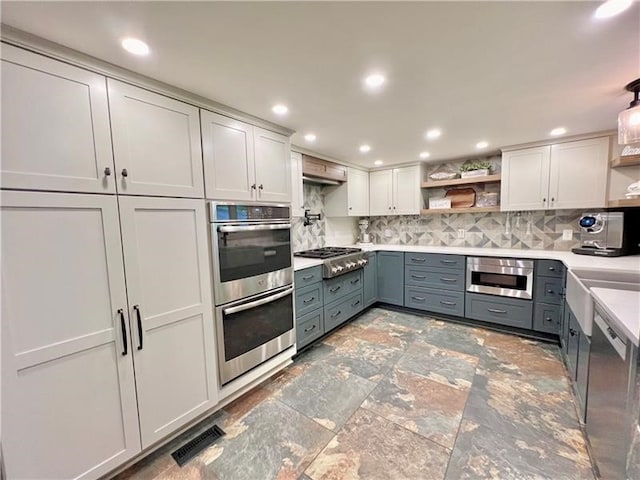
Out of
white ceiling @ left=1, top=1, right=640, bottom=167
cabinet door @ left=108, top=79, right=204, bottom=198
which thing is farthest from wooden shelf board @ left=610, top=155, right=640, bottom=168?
cabinet door @ left=108, top=79, right=204, bottom=198

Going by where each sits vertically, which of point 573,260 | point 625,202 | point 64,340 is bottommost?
point 64,340

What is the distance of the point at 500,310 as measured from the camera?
3152 mm

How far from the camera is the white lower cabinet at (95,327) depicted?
116 cm

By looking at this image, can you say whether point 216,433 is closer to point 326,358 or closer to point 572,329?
point 326,358

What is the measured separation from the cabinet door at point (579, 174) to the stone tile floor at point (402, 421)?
162 cm

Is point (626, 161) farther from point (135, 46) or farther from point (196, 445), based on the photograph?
point (196, 445)

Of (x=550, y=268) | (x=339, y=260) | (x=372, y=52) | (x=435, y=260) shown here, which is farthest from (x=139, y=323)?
(x=550, y=268)

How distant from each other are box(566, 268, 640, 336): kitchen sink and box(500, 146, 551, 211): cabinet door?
1.20m

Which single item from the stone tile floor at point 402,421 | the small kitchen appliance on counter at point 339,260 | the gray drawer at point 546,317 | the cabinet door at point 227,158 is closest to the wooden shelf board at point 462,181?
the small kitchen appliance on counter at point 339,260

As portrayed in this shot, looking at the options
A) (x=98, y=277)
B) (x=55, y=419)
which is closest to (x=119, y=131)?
(x=98, y=277)

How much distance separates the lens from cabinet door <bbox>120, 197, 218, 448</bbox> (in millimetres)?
1513

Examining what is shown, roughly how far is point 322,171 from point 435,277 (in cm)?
208

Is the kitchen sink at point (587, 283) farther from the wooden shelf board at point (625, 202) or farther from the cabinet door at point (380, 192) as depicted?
the cabinet door at point (380, 192)

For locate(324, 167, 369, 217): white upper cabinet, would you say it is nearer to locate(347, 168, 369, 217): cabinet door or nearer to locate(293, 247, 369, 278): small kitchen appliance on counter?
locate(347, 168, 369, 217): cabinet door
